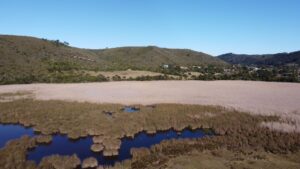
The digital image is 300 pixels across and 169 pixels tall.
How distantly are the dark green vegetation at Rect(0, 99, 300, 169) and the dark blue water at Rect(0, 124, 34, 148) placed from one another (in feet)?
3.19

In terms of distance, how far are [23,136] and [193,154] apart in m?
14.5

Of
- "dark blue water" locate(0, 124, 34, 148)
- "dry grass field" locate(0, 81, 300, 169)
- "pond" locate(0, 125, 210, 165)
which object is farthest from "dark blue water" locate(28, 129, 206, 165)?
"dark blue water" locate(0, 124, 34, 148)

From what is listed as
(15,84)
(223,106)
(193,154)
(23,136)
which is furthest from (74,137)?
(15,84)

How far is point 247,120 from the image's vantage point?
2992 cm

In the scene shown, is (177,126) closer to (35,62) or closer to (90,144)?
(90,144)

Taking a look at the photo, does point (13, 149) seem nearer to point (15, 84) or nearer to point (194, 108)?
point (194, 108)

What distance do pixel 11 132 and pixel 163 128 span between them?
14.2m

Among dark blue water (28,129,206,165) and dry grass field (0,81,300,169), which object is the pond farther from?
dry grass field (0,81,300,169)

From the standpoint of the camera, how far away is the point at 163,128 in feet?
94.1

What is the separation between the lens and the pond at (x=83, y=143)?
2119cm

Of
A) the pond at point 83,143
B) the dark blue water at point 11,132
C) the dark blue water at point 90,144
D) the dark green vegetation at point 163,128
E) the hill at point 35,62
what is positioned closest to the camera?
the dark green vegetation at point 163,128

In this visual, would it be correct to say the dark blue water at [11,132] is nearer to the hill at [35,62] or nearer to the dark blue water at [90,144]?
the dark blue water at [90,144]

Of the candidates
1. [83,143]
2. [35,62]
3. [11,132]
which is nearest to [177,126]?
[83,143]

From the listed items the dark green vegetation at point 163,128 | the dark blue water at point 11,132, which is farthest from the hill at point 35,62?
the dark blue water at point 11,132
